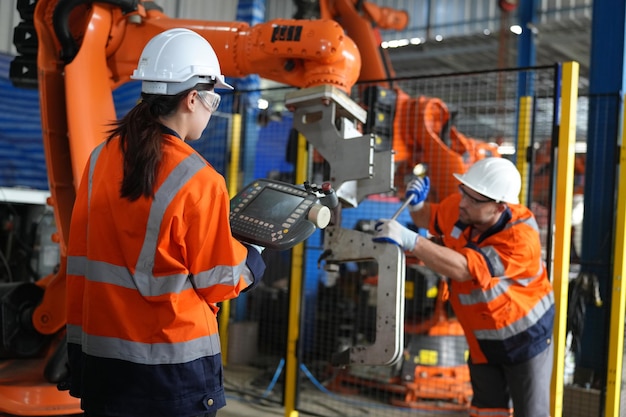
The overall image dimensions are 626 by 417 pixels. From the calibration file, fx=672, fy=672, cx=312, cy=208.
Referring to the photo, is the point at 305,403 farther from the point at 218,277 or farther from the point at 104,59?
the point at 218,277

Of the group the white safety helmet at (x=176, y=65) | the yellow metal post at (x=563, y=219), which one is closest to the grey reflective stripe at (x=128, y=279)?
the white safety helmet at (x=176, y=65)

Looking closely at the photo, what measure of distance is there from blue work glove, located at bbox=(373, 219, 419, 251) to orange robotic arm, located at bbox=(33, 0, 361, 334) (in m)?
0.74

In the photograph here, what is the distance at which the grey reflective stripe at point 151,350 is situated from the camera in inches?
81.7

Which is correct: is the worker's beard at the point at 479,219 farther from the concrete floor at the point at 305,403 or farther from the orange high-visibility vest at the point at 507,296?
the concrete floor at the point at 305,403

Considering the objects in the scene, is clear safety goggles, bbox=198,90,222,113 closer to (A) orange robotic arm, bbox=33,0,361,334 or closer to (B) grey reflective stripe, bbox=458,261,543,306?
(A) orange robotic arm, bbox=33,0,361,334

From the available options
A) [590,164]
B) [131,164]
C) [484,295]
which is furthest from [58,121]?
[590,164]

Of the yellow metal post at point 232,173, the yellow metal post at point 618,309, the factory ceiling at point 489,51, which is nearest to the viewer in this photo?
the yellow metal post at point 618,309

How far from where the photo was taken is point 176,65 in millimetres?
2252

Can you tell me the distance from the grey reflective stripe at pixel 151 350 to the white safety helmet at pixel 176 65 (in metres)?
0.81

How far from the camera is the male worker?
353cm

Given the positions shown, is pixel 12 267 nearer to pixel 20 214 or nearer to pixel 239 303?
pixel 20 214

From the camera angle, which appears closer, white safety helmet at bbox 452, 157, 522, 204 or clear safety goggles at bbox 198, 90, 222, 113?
clear safety goggles at bbox 198, 90, 222, 113

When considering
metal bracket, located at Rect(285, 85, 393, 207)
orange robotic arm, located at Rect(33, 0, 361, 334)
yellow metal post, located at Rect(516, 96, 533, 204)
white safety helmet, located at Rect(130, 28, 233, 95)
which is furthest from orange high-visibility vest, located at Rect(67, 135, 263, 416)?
yellow metal post, located at Rect(516, 96, 533, 204)

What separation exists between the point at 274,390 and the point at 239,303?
5.59 ft
